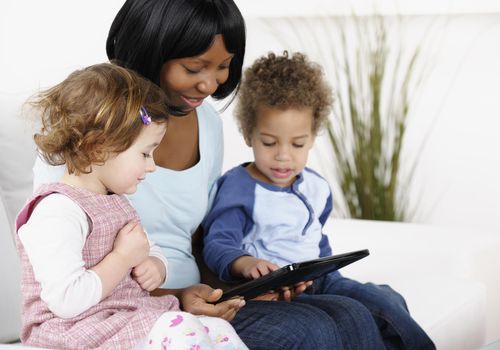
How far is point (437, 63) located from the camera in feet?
12.6

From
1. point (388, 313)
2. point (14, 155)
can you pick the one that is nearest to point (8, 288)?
point (14, 155)

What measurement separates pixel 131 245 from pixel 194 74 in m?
0.43

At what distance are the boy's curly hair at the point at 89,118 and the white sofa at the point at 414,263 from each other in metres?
0.45

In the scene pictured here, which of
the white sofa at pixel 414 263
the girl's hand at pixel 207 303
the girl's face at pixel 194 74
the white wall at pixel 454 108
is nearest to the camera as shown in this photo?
the girl's hand at pixel 207 303

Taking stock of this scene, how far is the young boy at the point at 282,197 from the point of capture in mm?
2080

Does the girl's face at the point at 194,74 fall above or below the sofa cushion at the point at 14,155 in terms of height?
above

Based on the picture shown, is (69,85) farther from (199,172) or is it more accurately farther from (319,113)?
(319,113)

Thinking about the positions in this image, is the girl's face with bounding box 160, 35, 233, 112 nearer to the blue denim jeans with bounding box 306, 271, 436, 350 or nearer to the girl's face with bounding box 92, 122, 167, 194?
the girl's face with bounding box 92, 122, 167, 194

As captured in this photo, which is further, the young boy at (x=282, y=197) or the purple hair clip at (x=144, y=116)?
the young boy at (x=282, y=197)

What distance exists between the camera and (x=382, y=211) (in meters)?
3.89

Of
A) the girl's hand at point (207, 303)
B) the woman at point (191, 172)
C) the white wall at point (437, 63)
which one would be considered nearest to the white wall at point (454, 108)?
the white wall at point (437, 63)

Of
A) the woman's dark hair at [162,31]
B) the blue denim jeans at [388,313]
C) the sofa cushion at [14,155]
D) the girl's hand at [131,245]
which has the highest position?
the woman's dark hair at [162,31]

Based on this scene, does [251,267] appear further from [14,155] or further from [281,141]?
[14,155]

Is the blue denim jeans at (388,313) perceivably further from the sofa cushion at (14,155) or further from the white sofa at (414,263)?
the sofa cushion at (14,155)
